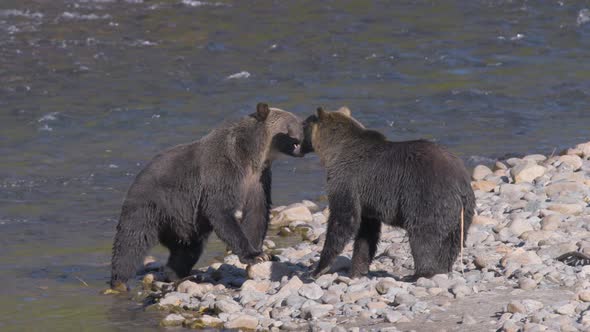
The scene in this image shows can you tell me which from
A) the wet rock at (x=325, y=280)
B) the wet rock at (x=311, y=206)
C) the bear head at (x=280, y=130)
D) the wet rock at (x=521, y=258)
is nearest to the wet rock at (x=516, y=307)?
the wet rock at (x=521, y=258)

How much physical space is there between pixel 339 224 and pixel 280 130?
1.63 metres

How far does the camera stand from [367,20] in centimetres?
2412

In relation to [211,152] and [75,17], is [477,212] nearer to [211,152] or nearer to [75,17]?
[211,152]

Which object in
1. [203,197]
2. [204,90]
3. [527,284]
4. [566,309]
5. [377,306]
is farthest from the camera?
[204,90]

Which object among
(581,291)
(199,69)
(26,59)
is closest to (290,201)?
(581,291)

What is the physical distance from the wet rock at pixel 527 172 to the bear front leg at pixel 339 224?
3.59 m

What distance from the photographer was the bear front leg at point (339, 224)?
9305 mm

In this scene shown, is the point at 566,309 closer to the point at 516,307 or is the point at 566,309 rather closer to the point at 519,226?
the point at 516,307

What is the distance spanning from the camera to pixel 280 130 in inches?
420

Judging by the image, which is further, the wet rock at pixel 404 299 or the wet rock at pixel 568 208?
the wet rock at pixel 568 208

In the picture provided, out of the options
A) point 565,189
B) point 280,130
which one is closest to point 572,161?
point 565,189

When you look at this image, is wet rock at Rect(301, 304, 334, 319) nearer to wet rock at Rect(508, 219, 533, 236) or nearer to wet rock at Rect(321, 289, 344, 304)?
wet rock at Rect(321, 289, 344, 304)

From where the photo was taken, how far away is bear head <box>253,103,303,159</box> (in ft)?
34.9

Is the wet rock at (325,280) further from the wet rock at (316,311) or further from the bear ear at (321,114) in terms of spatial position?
the bear ear at (321,114)
